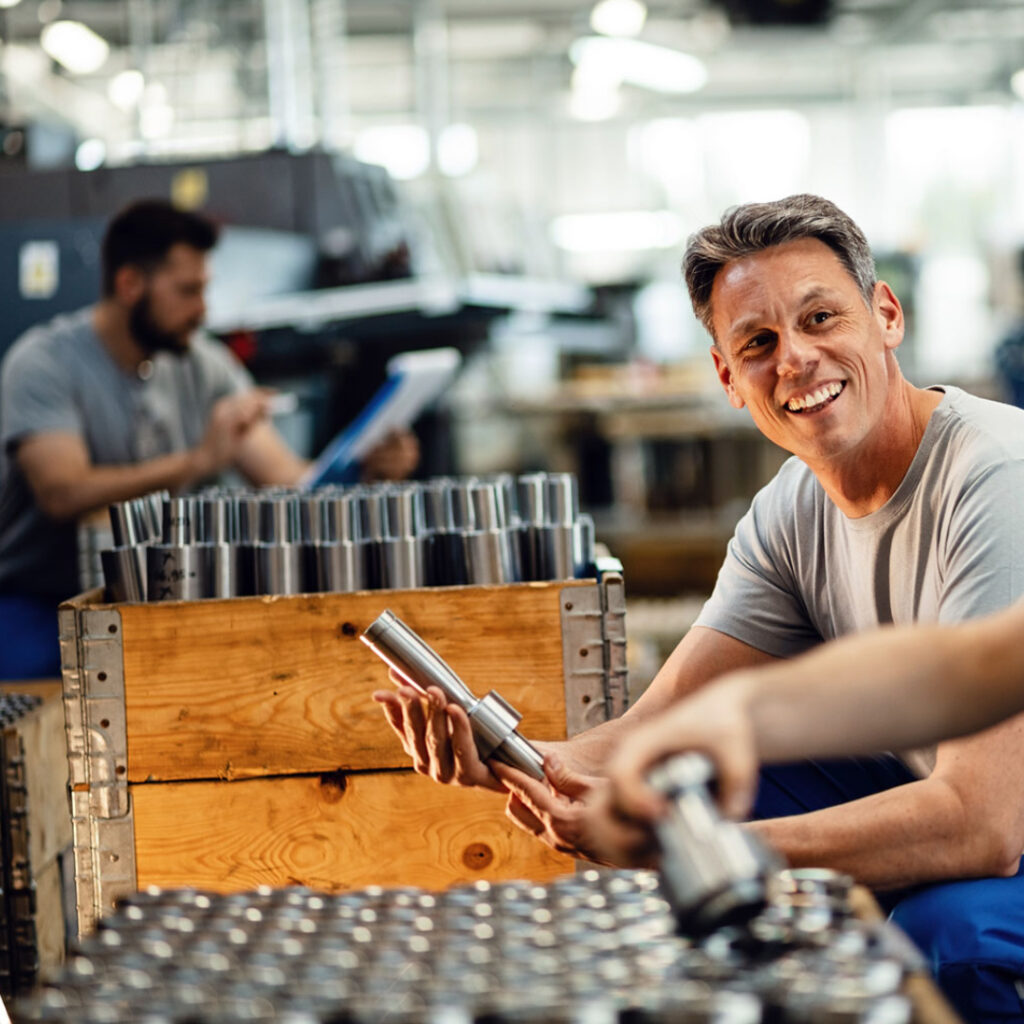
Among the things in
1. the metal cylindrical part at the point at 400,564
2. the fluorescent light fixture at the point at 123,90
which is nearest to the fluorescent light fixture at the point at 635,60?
the fluorescent light fixture at the point at 123,90

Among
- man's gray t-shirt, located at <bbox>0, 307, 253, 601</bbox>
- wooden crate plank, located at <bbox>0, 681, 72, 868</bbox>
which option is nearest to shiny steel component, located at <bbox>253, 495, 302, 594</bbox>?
wooden crate plank, located at <bbox>0, 681, 72, 868</bbox>

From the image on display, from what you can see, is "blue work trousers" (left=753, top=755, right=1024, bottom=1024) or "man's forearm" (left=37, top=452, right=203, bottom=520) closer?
"blue work trousers" (left=753, top=755, right=1024, bottom=1024)

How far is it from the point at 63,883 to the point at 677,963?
1.84 m

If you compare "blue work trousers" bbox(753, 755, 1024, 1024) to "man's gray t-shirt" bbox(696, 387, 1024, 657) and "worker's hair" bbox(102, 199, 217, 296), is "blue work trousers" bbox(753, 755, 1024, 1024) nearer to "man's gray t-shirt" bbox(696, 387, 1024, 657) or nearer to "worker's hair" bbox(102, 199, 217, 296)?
"man's gray t-shirt" bbox(696, 387, 1024, 657)

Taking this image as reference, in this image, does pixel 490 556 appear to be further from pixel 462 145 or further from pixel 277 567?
pixel 462 145

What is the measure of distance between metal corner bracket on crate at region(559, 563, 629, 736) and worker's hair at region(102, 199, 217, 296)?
7.01ft

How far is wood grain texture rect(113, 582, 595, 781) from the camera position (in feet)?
6.12

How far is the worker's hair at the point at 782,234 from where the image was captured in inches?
71.1

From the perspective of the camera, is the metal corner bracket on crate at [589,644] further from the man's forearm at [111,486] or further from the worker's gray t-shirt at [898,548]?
the man's forearm at [111,486]

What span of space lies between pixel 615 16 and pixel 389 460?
6.03 m

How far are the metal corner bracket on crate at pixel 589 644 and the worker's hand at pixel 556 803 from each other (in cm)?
18

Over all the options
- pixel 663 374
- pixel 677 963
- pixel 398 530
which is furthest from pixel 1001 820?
pixel 663 374

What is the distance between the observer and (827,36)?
37.8ft

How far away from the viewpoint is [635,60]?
8891mm
